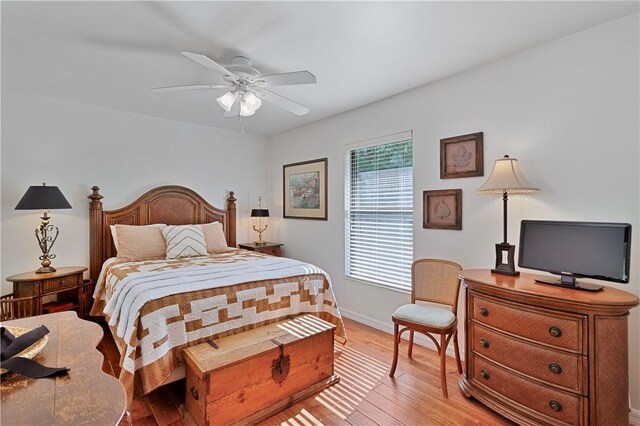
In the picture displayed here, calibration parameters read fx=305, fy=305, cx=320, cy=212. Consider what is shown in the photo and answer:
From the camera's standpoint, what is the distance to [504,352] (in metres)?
1.93

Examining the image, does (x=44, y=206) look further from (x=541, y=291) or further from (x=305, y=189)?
(x=541, y=291)

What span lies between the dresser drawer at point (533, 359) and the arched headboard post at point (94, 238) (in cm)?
392

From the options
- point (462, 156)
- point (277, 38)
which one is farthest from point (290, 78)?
point (462, 156)

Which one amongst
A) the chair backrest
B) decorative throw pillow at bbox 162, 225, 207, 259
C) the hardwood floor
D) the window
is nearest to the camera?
the hardwood floor

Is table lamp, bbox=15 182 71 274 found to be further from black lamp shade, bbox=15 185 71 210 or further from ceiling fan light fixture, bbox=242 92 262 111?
ceiling fan light fixture, bbox=242 92 262 111

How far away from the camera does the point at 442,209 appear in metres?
2.87

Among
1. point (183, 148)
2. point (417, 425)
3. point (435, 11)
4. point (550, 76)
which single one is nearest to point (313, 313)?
point (417, 425)

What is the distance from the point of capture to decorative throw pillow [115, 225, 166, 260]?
3324 millimetres

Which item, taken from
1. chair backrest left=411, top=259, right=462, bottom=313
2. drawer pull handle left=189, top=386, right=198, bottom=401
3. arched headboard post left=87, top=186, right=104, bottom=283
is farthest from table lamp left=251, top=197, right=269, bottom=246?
drawer pull handle left=189, top=386, right=198, bottom=401

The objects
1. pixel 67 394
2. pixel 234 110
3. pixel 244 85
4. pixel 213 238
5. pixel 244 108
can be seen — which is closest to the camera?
pixel 67 394

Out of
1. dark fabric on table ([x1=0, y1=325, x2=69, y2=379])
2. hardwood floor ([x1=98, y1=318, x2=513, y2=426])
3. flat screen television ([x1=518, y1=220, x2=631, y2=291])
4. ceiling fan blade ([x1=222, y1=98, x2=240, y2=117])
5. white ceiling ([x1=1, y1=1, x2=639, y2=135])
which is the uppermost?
Answer: white ceiling ([x1=1, y1=1, x2=639, y2=135])

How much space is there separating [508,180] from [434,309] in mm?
1127

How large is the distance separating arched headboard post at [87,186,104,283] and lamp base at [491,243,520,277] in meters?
4.06

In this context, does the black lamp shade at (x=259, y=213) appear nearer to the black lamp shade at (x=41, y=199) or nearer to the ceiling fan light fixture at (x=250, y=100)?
the black lamp shade at (x=41, y=199)
